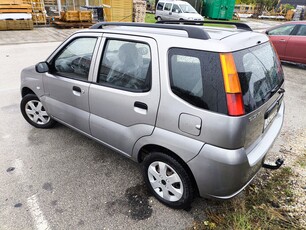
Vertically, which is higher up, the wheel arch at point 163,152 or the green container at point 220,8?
the green container at point 220,8

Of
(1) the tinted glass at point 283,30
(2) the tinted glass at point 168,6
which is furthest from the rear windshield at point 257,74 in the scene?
(2) the tinted glass at point 168,6

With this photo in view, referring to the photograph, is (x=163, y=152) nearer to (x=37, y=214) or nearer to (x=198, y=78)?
(x=198, y=78)

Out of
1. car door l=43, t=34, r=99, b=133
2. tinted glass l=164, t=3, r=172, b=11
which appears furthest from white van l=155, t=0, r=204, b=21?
car door l=43, t=34, r=99, b=133

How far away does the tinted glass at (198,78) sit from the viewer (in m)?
1.81

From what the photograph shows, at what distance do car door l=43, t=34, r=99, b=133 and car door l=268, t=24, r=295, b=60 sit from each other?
7548 millimetres

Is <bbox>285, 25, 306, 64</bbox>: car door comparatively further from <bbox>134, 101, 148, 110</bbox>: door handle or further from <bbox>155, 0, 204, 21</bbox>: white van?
<bbox>155, 0, 204, 21</bbox>: white van

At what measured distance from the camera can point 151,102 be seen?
84.7 inches

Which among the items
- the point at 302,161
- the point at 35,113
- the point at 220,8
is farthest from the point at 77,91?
the point at 220,8

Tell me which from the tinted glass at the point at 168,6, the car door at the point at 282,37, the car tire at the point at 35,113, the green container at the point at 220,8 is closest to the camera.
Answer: the car tire at the point at 35,113

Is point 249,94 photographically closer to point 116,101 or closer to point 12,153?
point 116,101

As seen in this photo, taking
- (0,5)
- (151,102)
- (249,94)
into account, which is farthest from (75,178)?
(0,5)

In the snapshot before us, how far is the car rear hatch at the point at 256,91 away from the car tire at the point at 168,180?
0.65 metres

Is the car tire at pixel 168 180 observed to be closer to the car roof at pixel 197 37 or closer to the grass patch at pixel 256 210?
the grass patch at pixel 256 210

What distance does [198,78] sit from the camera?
6.25ft
